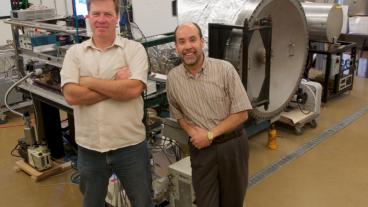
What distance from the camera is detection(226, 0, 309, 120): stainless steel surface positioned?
108 inches

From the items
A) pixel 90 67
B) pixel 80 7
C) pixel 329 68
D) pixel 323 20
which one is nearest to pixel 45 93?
pixel 80 7

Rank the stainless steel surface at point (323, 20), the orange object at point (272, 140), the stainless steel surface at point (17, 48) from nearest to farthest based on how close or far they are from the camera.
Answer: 1. the stainless steel surface at point (17, 48)
2. the orange object at point (272, 140)
3. the stainless steel surface at point (323, 20)

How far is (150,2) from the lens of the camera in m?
2.42

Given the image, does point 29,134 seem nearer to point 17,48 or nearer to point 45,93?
point 45,93

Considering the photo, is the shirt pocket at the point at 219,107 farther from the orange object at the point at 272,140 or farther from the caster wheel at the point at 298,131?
the caster wheel at the point at 298,131

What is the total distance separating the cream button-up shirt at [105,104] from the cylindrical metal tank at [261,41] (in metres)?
1.14

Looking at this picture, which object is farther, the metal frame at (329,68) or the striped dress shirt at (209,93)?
the metal frame at (329,68)

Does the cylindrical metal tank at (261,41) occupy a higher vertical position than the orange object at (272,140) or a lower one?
higher

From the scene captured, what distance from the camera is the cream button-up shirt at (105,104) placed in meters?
1.76

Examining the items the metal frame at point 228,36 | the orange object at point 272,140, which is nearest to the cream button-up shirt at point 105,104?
the metal frame at point 228,36

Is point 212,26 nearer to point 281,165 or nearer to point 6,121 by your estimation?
point 281,165

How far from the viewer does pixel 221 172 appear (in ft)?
6.32

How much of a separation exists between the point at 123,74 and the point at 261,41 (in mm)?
1601

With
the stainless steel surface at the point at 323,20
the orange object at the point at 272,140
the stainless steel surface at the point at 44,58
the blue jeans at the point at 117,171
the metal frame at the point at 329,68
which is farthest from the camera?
the metal frame at the point at 329,68
